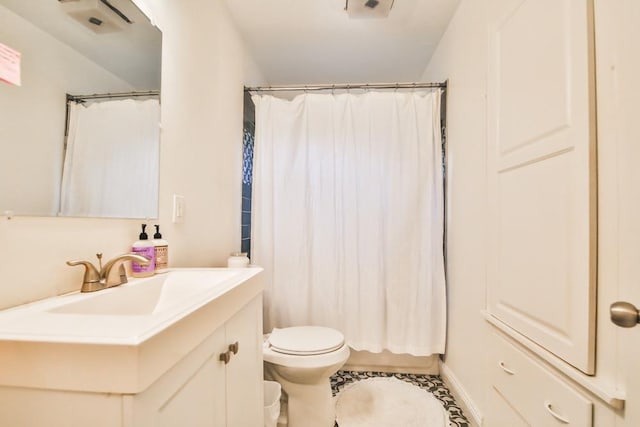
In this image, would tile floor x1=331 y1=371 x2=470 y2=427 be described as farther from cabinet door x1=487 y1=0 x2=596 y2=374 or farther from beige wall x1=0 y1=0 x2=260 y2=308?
beige wall x1=0 y1=0 x2=260 y2=308

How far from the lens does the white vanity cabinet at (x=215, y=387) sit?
483 millimetres

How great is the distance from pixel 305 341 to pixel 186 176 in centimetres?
104

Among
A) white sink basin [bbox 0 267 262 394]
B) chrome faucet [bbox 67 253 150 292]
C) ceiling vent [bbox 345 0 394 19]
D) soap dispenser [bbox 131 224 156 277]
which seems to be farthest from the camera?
ceiling vent [bbox 345 0 394 19]

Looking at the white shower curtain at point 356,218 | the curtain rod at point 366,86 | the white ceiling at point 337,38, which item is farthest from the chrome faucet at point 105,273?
the white ceiling at point 337,38

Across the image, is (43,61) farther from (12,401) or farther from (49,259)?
(12,401)

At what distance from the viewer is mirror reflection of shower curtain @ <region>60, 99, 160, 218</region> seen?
2.69 feet

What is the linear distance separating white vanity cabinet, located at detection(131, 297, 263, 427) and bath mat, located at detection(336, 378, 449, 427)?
2.29ft

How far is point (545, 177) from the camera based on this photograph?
866mm

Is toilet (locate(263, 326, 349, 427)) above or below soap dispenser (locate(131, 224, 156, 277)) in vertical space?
below

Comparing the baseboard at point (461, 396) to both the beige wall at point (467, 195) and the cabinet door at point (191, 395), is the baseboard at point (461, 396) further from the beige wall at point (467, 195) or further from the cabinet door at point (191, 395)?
the cabinet door at point (191, 395)

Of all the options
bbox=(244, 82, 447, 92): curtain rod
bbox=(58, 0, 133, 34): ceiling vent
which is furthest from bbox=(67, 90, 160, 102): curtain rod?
bbox=(244, 82, 447, 92): curtain rod

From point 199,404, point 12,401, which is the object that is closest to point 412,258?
point 199,404

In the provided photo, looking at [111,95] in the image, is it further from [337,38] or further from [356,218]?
[337,38]

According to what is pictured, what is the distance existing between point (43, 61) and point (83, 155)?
248 mm
